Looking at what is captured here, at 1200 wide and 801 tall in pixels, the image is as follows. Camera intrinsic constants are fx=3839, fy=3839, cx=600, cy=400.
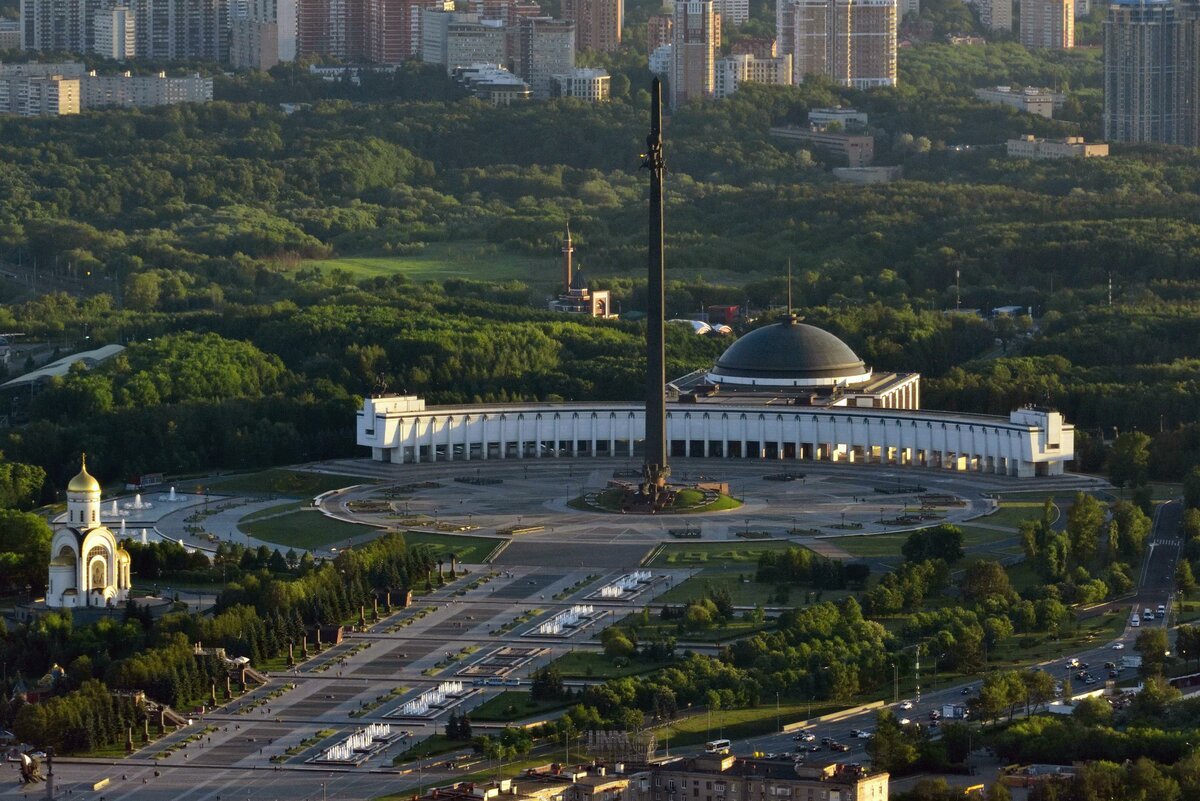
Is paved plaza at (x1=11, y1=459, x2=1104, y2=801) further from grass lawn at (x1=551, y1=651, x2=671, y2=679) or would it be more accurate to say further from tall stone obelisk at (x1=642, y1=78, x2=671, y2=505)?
tall stone obelisk at (x1=642, y1=78, x2=671, y2=505)

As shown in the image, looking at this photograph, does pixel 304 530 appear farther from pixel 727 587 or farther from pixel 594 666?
pixel 594 666

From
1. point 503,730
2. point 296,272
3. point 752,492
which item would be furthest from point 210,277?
point 503,730

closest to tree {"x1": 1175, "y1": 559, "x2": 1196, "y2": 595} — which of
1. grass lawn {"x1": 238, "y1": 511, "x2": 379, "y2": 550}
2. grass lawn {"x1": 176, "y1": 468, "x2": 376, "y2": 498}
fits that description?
grass lawn {"x1": 238, "y1": 511, "x2": 379, "y2": 550}

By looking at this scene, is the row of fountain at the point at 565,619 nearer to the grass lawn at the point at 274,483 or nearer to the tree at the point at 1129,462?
the grass lawn at the point at 274,483

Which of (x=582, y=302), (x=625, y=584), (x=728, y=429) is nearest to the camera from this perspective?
(x=625, y=584)

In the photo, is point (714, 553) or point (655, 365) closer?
point (714, 553)

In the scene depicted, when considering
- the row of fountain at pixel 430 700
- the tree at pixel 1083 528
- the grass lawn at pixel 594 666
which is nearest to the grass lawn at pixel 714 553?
the tree at pixel 1083 528

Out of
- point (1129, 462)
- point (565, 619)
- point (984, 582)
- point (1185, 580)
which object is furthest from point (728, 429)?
point (565, 619)
